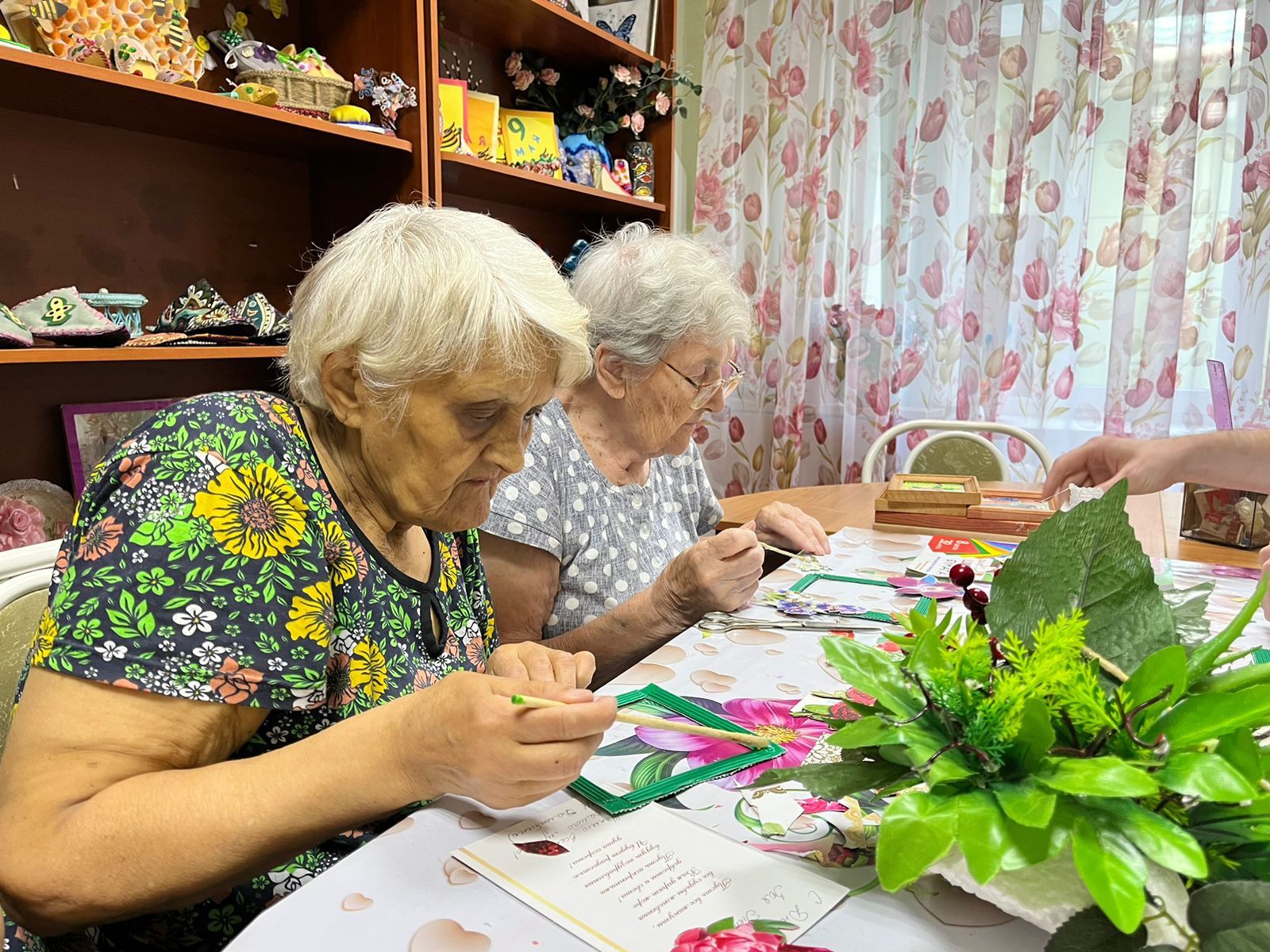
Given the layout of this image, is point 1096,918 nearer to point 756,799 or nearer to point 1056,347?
point 756,799

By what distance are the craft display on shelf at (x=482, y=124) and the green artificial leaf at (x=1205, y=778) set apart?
94.1 inches

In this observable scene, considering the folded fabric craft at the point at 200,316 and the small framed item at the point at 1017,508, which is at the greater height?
the folded fabric craft at the point at 200,316

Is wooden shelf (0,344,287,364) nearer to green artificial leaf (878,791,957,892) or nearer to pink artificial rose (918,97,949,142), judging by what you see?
green artificial leaf (878,791,957,892)

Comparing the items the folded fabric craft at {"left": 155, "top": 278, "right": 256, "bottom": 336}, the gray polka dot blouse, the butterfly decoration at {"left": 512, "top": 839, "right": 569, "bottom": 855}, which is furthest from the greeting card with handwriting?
the folded fabric craft at {"left": 155, "top": 278, "right": 256, "bottom": 336}

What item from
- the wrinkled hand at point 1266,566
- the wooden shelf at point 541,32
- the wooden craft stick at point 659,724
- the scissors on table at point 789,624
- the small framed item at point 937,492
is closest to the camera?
the wooden craft stick at point 659,724

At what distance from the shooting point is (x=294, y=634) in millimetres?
793

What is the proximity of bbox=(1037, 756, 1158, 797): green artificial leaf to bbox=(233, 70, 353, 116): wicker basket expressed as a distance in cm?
205

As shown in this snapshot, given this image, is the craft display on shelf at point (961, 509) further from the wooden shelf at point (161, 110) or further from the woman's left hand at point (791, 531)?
the wooden shelf at point (161, 110)

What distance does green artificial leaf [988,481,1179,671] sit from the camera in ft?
2.03

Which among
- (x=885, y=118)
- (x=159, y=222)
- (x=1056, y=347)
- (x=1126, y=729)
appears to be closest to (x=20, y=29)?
(x=159, y=222)

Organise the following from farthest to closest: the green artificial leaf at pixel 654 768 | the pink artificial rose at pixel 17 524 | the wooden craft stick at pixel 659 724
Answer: the pink artificial rose at pixel 17 524 < the green artificial leaf at pixel 654 768 < the wooden craft stick at pixel 659 724

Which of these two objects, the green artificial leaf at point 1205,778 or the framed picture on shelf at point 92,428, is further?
the framed picture on shelf at point 92,428

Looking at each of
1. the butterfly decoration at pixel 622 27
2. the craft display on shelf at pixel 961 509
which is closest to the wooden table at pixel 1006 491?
the craft display on shelf at pixel 961 509

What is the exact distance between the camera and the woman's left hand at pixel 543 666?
0.84 m
